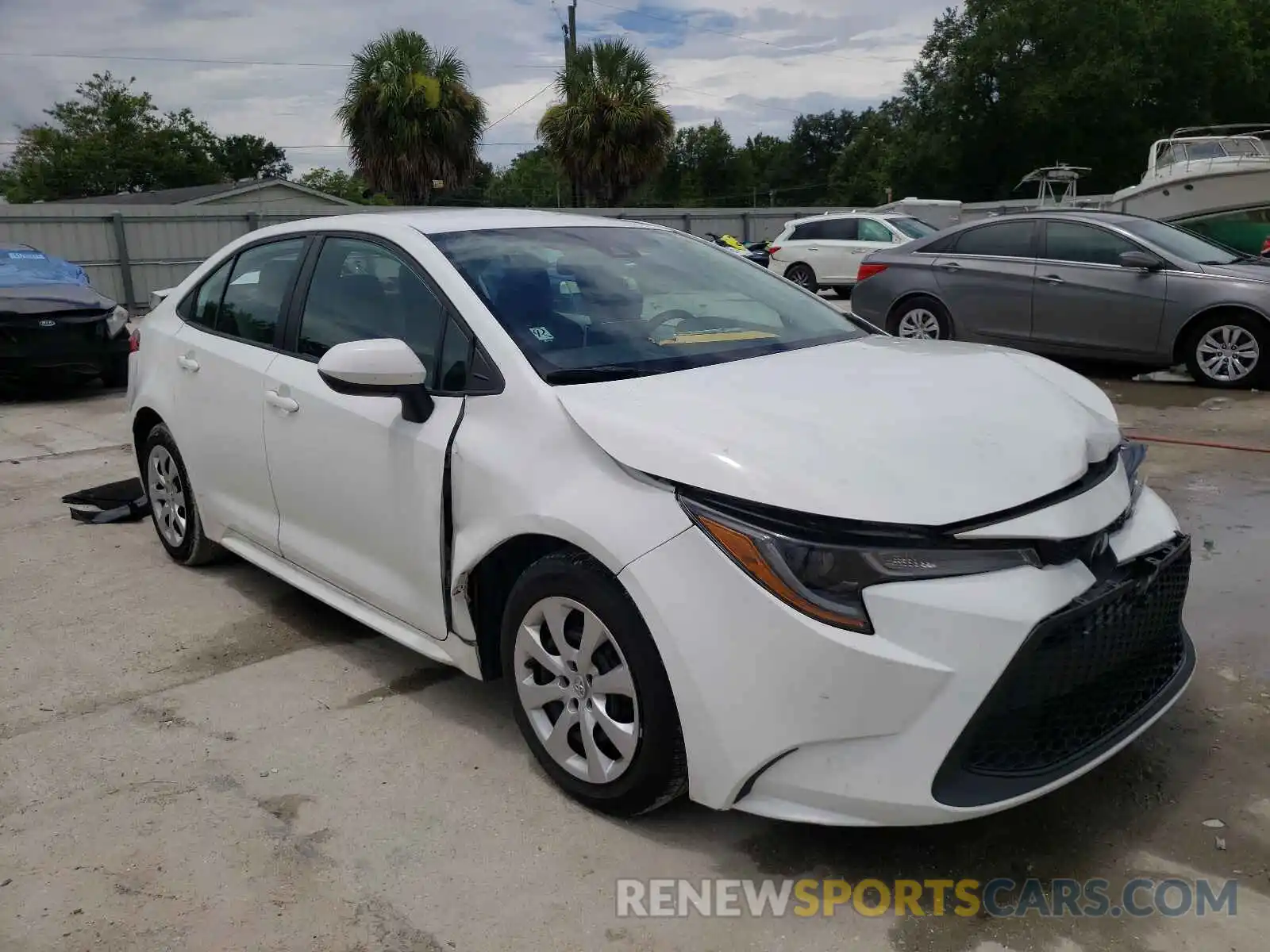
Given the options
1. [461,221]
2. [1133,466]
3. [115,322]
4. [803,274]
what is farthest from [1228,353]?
[803,274]

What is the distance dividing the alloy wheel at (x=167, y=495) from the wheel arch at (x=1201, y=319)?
7636mm

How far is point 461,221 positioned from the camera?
12.3 ft

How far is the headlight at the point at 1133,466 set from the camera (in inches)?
114

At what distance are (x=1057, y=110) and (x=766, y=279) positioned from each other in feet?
146

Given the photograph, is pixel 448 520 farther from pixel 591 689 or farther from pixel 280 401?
pixel 280 401

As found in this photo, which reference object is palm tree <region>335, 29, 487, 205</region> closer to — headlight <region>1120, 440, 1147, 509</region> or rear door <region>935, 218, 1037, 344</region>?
rear door <region>935, 218, 1037, 344</region>

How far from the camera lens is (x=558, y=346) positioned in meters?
3.09

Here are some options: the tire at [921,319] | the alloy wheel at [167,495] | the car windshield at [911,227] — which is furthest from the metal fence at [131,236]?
the alloy wheel at [167,495]

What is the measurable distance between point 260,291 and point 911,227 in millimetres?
15327

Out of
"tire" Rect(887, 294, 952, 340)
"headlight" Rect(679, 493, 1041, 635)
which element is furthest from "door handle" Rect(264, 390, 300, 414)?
"tire" Rect(887, 294, 952, 340)

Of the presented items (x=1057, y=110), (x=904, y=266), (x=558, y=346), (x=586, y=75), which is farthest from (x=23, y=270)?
(x=1057, y=110)

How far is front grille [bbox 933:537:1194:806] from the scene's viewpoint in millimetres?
2283

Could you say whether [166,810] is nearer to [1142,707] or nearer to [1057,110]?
[1142,707]

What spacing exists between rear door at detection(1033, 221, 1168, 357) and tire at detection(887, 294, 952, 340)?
2.91 ft
